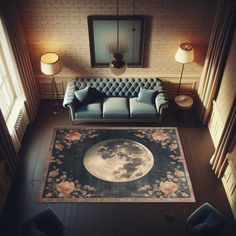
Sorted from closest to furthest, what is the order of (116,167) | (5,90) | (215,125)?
(116,167)
(5,90)
(215,125)

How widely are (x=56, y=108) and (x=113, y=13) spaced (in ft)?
9.37

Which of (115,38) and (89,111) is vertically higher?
(115,38)

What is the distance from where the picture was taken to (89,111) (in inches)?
287

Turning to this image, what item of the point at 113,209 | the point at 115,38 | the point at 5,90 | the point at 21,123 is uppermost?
the point at 115,38

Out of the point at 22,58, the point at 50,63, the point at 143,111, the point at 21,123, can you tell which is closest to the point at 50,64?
the point at 50,63

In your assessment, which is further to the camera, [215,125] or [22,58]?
[215,125]

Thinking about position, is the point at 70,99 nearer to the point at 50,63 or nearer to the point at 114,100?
the point at 50,63

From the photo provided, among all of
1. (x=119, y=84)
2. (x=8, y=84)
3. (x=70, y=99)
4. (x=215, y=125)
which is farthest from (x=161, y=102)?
(x=8, y=84)

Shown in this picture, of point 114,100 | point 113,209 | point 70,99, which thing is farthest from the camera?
point 114,100

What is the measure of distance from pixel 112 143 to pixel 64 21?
2.99 meters

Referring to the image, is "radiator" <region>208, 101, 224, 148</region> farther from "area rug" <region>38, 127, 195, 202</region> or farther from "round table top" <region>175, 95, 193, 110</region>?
"area rug" <region>38, 127, 195, 202</region>

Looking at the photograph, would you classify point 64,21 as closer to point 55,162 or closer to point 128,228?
point 55,162

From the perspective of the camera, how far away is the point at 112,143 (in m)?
7.11

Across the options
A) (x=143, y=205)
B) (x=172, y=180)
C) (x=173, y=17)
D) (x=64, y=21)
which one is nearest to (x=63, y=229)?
(x=143, y=205)
